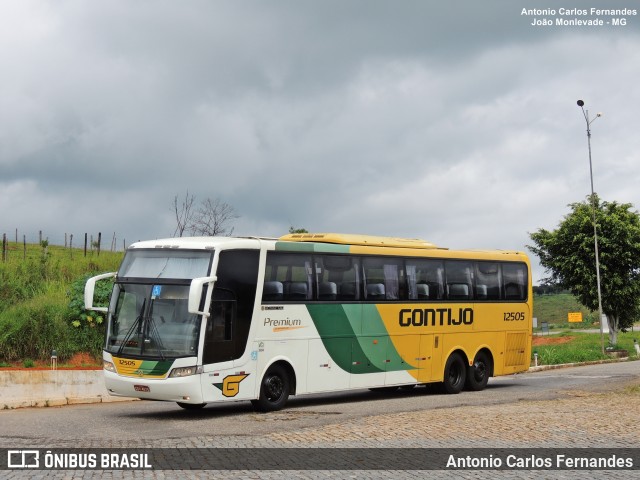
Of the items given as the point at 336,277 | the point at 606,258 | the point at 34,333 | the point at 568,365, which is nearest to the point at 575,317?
the point at 606,258

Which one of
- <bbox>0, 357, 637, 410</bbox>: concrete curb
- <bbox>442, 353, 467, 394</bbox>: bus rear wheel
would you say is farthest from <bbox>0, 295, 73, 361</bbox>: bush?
<bbox>442, 353, 467, 394</bbox>: bus rear wheel

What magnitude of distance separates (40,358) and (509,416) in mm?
13405

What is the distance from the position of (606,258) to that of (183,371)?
127ft

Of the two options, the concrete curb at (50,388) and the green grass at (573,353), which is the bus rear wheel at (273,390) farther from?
the green grass at (573,353)

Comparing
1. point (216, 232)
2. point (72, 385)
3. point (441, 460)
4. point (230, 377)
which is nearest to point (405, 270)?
point (230, 377)

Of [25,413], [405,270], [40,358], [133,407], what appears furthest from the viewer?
[40,358]

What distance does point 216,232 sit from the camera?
140ft

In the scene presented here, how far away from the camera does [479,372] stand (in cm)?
2542

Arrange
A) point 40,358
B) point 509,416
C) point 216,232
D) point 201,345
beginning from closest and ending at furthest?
point 509,416 < point 201,345 < point 40,358 < point 216,232

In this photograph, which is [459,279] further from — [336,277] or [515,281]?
[336,277]

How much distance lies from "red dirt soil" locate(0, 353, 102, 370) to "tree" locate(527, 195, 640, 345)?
32784 mm

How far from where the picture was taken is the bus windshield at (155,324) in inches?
703

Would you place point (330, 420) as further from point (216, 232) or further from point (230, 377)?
point (216, 232)

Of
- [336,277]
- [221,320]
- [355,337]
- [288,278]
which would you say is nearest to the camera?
[221,320]
